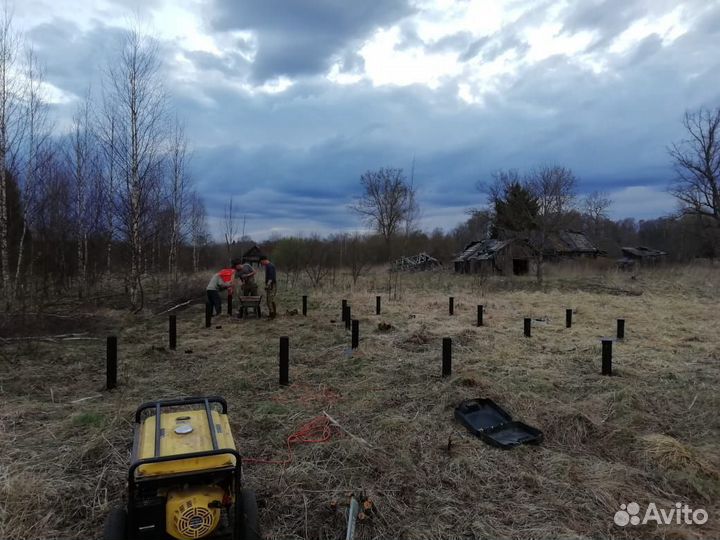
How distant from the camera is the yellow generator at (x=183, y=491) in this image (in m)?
2.33

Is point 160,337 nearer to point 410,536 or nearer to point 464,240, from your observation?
point 410,536

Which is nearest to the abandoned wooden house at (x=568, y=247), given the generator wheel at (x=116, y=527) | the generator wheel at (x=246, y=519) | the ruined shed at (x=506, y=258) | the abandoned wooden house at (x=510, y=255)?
the abandoned wooden house at (x=510, y=255)

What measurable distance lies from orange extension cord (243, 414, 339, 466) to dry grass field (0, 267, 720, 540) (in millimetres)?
69

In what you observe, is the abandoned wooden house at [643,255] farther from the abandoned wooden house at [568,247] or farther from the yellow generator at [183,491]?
the yellow generator at [183,491]

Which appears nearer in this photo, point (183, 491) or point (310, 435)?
point (183, 491)

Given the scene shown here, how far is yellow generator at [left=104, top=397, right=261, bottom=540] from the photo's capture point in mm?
2326

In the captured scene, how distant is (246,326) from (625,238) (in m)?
77.0

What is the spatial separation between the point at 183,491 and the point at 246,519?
1.40 feet

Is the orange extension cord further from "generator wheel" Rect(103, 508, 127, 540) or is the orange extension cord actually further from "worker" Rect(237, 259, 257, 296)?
"worker" Rect(237, 259, 257, 296)

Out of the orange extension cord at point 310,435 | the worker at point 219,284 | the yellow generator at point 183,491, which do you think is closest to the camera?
the yellow generator at point 183,491

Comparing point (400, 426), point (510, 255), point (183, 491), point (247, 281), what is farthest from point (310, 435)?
point (510, 255)

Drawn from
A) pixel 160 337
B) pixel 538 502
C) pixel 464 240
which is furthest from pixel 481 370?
pixel 464 240

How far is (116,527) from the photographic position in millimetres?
2469

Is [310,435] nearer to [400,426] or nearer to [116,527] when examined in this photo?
[400,426]
